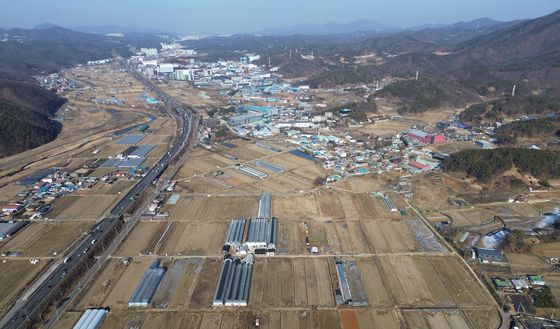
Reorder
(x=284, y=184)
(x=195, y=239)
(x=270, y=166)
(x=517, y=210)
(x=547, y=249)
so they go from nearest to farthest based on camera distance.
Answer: (x=547, y=249), (x=195, y=239), (x=517, y=210), (x=284, y=184), (x=270, y=166)

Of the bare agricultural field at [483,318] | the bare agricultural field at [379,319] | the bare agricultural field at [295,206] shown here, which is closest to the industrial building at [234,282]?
the bare agricultural field at [379,319]

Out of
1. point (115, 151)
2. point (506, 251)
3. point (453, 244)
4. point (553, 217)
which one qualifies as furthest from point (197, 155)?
point (553, 217)

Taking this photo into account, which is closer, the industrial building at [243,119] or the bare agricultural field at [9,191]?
the bare agricultural field at [9,191]

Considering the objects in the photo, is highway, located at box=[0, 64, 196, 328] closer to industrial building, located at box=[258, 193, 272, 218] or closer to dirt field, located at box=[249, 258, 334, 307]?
industrial building, located at box=[258, 193, 272, 218]

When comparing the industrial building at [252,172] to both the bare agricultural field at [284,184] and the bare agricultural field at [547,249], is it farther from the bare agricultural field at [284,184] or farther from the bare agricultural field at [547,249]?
the bare agricultural field at [547,249]

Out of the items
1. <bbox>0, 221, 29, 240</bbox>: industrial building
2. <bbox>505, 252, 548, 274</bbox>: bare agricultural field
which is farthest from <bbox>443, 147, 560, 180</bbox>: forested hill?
<bbox>0, 221, 29, 240</bbox>: industrial building

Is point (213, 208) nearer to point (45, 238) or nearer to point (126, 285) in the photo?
point (126, 285)

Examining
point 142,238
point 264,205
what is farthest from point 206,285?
point 264,205
